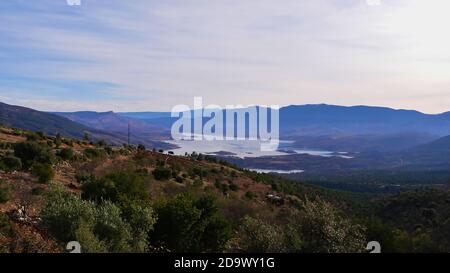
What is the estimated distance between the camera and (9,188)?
21.4 meters

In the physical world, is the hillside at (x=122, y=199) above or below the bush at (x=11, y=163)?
below

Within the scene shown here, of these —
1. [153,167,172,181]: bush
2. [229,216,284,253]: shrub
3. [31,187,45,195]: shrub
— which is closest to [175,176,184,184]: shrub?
[153,167,172,181]: bush

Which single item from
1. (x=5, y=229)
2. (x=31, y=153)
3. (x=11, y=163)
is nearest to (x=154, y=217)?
(x=5, y=229)

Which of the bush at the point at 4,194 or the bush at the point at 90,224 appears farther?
the bush at the point at 4,194

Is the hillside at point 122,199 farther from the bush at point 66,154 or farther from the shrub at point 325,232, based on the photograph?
the shrub at point 325,232

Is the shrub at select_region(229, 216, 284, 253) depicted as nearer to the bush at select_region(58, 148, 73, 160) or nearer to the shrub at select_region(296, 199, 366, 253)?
the shrub at select_region(296, 199, 366, 253)

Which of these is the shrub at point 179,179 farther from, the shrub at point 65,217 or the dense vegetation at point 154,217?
the shrub at point 65,217

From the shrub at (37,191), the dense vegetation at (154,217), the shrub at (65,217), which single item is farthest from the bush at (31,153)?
the shrub at (65,217)

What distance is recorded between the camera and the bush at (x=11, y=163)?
2827cm

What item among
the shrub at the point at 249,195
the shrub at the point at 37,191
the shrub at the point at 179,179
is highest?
the shrub at the point at 37,191

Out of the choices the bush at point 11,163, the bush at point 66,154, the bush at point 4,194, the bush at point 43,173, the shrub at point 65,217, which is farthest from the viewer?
the bush at point 66,154

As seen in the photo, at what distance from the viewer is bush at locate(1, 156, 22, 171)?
2827cm

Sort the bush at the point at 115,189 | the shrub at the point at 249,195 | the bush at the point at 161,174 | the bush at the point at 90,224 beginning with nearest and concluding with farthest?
the bush at the point at 90,224 < the bush at the point at 115,189 < the bush at the point at 161,174 < the shrub at the point at 249,195
